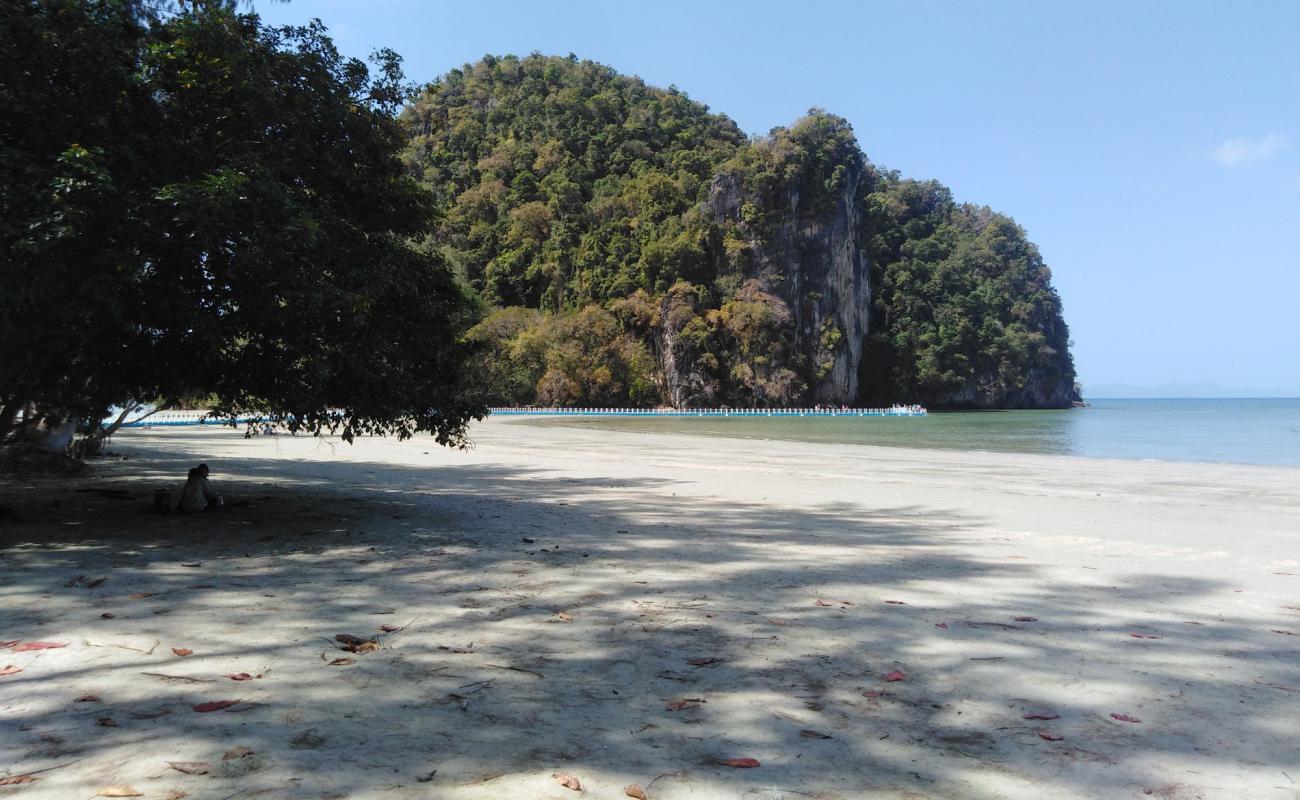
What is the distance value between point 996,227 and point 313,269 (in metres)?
110

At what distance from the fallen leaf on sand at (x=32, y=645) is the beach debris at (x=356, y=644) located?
1.39 metres

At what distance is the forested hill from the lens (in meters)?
77.6

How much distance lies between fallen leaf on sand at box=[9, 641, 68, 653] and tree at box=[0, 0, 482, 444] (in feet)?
8.15

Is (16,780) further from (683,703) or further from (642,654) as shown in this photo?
(642,654)

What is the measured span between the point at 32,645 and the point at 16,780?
1.86m

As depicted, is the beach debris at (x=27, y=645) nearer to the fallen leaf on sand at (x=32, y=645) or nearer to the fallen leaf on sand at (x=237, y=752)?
the fallen leaf on sand at (x=32, y=645)

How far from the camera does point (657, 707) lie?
336 centimetres

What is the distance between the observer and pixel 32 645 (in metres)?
4.02

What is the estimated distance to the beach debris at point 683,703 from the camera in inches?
132

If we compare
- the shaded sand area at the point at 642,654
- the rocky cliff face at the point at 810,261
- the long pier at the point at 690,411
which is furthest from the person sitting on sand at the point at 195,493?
the rocky cliff face at the point at 810,261

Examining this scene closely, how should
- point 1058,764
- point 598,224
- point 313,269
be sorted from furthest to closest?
point 598,224, point 313,269, point 1058,764

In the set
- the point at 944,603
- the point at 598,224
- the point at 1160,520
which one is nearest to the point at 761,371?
the point at 598,224

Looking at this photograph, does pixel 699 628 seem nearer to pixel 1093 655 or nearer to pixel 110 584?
pixel 1093 655

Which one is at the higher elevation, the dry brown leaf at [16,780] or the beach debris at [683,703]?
the dry brown leaf at [16,780]
